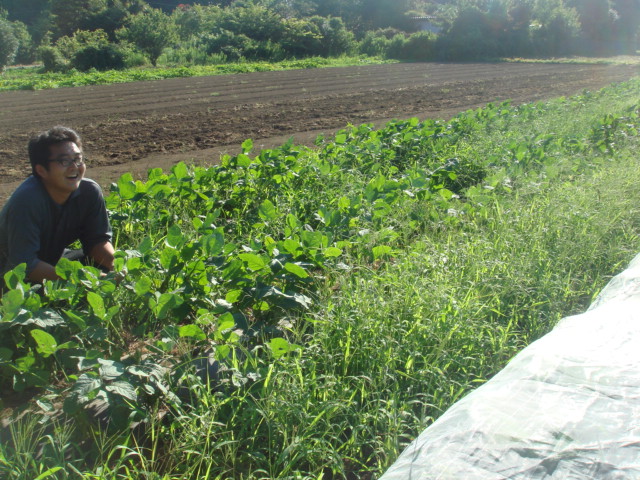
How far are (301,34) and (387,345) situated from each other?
106 feet

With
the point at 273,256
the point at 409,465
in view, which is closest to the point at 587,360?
the point at 409,465

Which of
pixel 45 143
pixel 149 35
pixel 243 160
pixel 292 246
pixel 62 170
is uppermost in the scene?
pixel 149 35

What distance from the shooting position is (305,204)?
4.69m

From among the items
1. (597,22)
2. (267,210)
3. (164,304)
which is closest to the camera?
(164,304)

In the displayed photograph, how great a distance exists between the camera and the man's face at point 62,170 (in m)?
3.06

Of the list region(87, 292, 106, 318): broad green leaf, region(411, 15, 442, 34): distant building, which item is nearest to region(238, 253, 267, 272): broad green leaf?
region(87, 292, 106, 318): broad green leaf

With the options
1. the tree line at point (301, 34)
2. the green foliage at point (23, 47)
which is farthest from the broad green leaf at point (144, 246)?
the green foliage at point (23, 47)

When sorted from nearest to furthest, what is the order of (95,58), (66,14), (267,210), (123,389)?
(123,389) → (267,210) → (95,58) → (66,14)

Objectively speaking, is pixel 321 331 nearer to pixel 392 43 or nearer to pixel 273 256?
pixel 273 256

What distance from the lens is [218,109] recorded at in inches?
473

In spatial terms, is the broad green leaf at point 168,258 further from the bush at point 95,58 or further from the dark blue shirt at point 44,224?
the bush at point 95,58

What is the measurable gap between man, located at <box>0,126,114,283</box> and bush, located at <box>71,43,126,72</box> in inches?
909

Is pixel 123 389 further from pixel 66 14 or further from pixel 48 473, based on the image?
pixel 66 14

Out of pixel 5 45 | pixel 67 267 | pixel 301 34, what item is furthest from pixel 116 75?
pixel 67 267
